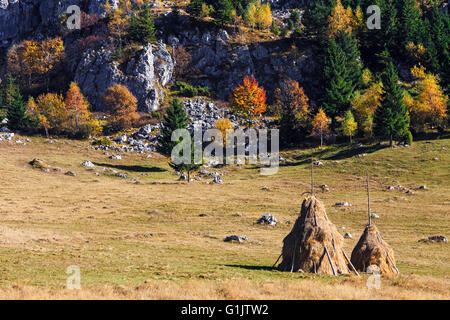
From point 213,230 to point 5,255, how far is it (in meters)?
19.9

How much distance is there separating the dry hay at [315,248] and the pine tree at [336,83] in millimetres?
78281

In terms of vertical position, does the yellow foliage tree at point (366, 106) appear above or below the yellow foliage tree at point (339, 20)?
below

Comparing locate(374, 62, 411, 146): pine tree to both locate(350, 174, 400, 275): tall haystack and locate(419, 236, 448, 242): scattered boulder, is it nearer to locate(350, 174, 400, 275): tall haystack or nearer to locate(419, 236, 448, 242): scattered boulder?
locate(419, 236, 448, 242): scattered boulder

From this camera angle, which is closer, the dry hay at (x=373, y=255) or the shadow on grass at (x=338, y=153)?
the dry hay at (x=373, y=255)

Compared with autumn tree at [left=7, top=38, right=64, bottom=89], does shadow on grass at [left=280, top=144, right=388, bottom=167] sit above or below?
below

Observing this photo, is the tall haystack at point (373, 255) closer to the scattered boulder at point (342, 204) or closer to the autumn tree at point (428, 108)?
the scattered boulder at point (342, 204)

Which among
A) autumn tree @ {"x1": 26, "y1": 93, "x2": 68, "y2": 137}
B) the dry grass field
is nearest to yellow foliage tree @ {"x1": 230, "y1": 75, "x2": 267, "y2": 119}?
the dry grass field

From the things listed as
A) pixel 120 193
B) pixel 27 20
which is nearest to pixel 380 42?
pixel 120 193

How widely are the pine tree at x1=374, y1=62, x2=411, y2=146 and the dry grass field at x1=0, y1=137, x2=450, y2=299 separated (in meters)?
4.98

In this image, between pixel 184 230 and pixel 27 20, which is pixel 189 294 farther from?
pixel 27 20

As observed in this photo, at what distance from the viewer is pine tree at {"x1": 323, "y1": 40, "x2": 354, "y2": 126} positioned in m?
99.4

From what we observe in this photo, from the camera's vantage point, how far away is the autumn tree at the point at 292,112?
100m

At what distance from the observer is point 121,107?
111m

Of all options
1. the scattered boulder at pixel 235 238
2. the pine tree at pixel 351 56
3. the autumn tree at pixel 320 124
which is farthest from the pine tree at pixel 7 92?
the scattered boulder at pixel 235 238
